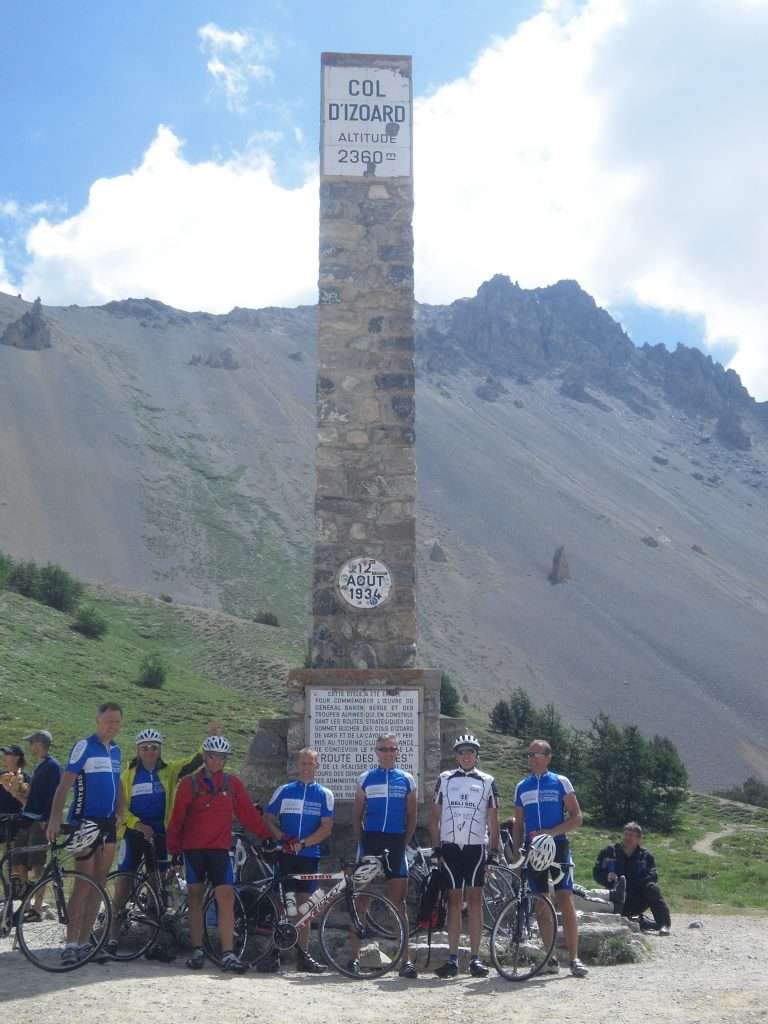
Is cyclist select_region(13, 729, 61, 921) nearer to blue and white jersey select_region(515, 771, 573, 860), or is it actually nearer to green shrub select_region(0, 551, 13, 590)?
blue and white jersey select_region(515, 771, 573, 860)

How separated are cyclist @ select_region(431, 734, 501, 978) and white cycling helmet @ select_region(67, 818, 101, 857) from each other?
7.31 ft

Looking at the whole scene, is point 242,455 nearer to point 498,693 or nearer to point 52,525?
point 52,525

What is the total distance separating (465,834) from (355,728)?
2070mm

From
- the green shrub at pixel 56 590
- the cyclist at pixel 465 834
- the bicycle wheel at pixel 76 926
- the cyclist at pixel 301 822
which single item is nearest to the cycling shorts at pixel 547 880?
the cyclist at pixel 465 834

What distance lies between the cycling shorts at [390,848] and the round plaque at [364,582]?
2.68 metres

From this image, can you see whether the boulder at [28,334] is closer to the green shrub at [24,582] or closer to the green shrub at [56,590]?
the green shrub at [24,582]

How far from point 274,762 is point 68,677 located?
19091mm

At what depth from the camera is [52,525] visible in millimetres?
56656

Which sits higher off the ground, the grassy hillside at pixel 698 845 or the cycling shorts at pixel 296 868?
the cycling shorts at pixel 296 868

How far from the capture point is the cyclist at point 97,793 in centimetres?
676

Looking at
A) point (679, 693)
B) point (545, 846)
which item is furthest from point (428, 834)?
point (679, 693)

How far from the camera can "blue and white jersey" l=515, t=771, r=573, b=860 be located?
7.24m

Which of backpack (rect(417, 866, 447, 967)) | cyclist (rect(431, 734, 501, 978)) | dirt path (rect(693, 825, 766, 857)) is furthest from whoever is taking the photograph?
dirt path (rect(693, 825, 766, 857))

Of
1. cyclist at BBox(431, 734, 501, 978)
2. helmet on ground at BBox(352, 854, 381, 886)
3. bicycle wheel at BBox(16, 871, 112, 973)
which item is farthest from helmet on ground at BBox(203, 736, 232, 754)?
cyclist at BBox(431, 734, 501, 978)
